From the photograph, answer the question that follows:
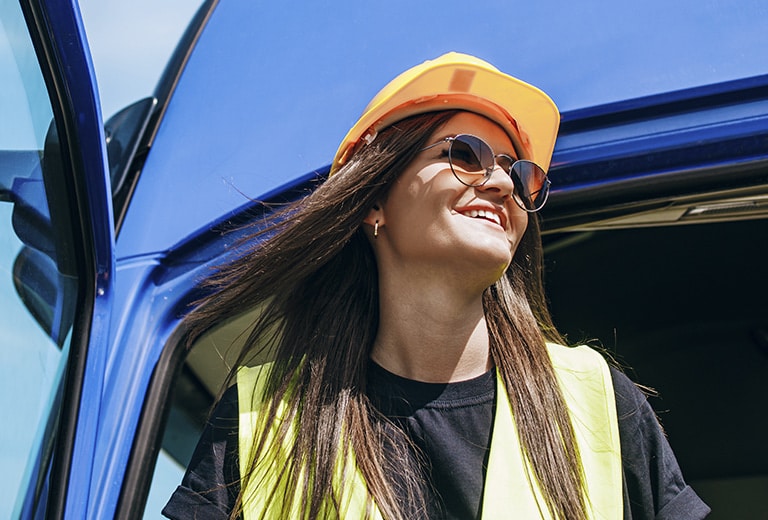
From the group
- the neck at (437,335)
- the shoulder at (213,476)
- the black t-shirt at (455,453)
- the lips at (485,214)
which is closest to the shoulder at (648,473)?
the black t-shirt at (455,453)

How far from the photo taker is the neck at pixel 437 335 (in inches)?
64.9

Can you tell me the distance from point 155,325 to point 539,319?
80 cm

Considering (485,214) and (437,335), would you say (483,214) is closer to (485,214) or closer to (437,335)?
Answer: (485,214)

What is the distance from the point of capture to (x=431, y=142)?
1.68m

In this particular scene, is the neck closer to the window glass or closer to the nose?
the nose

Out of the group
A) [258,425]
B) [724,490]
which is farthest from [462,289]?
[724,490]

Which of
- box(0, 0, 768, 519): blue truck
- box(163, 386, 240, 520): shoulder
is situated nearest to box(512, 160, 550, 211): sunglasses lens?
box(0, 0, 768, 519): blue truck

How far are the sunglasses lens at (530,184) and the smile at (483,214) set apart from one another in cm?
7

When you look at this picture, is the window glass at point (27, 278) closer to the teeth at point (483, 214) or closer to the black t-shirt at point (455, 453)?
the black t-shirt at point (455, 453)

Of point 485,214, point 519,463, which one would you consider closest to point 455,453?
point 519,463

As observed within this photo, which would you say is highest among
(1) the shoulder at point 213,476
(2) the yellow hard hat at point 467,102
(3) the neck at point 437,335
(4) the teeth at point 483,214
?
(2) the yellow hard hat at point 467,102

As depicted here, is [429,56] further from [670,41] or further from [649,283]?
[649,283]

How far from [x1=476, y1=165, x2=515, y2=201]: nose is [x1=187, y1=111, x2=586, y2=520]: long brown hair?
152mm

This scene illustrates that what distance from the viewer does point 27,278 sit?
1507 millimetres
